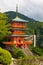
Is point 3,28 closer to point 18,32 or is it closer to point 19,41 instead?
point 18,32

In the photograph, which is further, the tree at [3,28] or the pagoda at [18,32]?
the pagoda at [18,32]

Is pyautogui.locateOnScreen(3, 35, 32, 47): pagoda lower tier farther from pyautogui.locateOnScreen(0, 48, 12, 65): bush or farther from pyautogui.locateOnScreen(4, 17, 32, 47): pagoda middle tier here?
pyautogui.locateOnScreen(0, 48, 12, 65): bush

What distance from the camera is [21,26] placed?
35.1m

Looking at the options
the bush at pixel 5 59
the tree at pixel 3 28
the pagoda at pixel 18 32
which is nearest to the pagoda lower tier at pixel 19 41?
the pagoda at pixel 18 32

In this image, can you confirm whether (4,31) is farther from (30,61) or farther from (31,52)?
(30,61)

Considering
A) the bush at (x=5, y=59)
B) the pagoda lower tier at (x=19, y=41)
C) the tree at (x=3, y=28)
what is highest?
the tree at (x=3, y=28)

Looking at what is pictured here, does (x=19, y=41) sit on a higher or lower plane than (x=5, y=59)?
lower

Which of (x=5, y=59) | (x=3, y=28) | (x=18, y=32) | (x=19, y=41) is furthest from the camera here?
(x=19, y=41)

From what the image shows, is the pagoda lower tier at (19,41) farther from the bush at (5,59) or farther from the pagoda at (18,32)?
the bush at (5,59)

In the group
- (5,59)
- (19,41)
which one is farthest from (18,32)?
(5,59)

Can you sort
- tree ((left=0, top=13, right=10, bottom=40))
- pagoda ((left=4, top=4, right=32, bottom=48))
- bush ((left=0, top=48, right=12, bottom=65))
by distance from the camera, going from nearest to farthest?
bush ((left=0, top=48, right=12, bottom=65)) < tree ((left=0, top=13, right=10, bottom=40)) < pagoda ((left=4, top=4, right=32, bottom=48))

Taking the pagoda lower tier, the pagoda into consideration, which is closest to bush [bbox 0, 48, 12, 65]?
the pagoda lower tier

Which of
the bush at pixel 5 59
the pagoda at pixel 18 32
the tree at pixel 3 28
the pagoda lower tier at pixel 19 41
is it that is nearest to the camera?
the bush at pixel 5 59

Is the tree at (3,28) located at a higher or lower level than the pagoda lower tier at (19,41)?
higher
